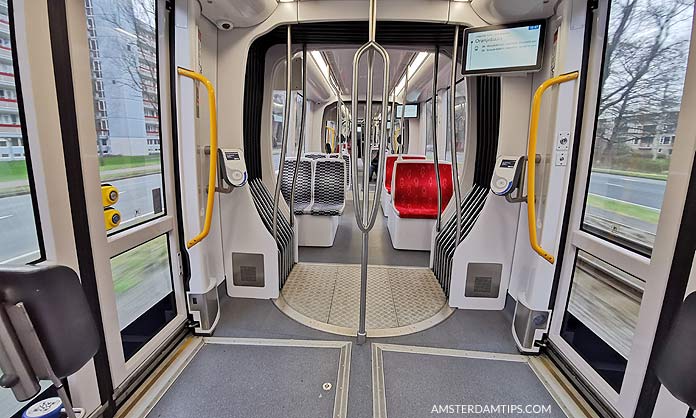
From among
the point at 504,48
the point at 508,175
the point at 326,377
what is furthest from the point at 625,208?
the point at 326,377

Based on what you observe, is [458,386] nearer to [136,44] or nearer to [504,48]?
[504,48]

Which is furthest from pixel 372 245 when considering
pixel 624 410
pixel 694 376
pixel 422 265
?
pixel 694 376

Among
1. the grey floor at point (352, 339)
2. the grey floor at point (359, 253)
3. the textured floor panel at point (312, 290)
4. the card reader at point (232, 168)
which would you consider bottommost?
the grey floor at point (352, 339)

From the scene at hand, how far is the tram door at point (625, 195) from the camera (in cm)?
146

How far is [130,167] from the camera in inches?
78.5

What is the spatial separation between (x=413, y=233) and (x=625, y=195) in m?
2.63

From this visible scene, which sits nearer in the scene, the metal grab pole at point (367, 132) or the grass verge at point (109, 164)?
→ the grass verge at point (109, 164)

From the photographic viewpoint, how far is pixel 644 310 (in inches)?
→ 58.3

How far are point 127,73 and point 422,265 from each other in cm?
333

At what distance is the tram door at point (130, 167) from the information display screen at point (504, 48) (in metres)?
2.11

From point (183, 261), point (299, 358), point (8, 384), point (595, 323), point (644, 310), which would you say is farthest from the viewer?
point (183, 261)

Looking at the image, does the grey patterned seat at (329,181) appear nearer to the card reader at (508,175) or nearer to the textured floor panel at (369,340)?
the textured floor panel at (369,340)

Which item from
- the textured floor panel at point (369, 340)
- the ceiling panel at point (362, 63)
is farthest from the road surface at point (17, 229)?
the ceiling panel at point (362, 63)

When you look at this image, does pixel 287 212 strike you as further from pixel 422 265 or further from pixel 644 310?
pixel 644 310
